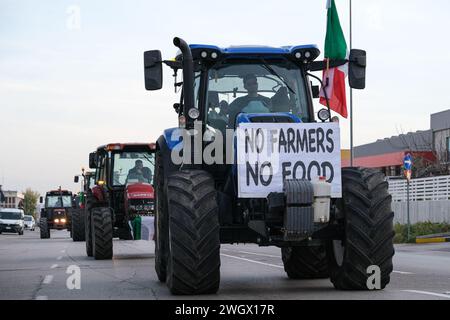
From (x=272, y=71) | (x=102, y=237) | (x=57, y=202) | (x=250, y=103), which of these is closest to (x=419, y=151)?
(x=57, y=202)

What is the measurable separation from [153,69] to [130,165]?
38.5ft

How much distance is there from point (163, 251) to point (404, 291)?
3.46 metres

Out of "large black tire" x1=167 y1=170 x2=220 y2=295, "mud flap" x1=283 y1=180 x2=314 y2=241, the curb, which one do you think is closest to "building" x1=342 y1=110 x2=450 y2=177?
the curb

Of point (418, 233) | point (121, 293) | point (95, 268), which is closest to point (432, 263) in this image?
point (95, 268)

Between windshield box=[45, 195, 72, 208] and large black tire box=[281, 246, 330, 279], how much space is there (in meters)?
41.3

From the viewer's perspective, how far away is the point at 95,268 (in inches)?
667

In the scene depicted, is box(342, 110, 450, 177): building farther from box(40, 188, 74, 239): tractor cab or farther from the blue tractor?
the blue tractor

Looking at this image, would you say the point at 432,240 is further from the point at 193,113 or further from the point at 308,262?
the point at 193,113

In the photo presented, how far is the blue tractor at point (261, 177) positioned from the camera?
33.8ft

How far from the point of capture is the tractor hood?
21266mm

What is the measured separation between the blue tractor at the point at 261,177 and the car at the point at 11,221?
178 feet
